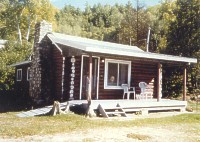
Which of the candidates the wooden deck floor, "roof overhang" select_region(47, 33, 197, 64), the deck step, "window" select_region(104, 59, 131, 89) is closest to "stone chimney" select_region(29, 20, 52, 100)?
"roof overhang" select_region(47, 33, 197, 64)

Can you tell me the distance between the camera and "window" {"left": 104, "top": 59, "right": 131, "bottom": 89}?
722 inches

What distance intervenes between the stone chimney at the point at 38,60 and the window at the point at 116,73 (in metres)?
4.40

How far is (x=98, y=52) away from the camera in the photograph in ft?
47.6

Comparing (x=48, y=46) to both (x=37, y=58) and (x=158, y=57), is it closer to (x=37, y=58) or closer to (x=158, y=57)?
(x=37, y=58)

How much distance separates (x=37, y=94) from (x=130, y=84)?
6.36 m

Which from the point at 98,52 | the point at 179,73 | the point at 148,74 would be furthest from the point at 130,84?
the point at 179,73

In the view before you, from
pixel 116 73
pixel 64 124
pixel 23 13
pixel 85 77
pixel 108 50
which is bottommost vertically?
pixel 64 124

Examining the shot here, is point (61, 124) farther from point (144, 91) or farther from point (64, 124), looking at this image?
point (144, 91)

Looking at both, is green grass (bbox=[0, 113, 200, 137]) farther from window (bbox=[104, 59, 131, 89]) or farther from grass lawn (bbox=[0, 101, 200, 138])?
window (bbox=[104, 59, 131, 89])

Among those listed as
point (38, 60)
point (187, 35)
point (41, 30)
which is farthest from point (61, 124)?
point (187, 35)

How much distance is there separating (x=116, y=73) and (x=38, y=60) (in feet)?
17.3

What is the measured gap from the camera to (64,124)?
37.9 feet

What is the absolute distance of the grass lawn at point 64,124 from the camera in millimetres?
9878

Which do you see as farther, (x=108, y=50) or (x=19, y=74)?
(x=19, y=74)
